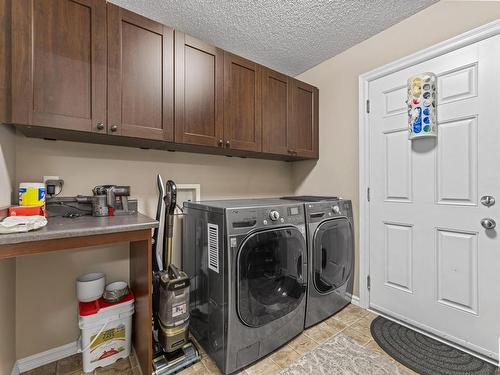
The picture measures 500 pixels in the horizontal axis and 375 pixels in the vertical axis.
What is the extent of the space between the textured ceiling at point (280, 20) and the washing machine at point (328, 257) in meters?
1.44

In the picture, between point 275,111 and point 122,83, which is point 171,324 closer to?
point 122,83

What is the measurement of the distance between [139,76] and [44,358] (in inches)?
75.7

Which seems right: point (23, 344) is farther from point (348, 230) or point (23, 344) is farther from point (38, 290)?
point (348, 230)

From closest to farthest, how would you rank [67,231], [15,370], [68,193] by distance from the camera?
[67,231], [15,370], [68,193]

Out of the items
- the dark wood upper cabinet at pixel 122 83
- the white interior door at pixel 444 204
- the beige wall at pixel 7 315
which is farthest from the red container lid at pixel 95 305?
the white interior door at pixel 444 204

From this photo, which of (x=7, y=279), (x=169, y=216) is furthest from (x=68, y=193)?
(x=169, y=216)

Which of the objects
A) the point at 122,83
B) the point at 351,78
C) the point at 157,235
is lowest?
the point at 157,235

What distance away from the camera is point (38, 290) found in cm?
150

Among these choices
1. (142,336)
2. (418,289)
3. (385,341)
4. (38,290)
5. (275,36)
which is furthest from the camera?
(275,36)

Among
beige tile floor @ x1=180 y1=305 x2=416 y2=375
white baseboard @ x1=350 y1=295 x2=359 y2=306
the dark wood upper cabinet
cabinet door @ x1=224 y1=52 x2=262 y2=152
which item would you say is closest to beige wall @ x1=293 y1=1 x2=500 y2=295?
white baseboard @ x1=350 y1=295 x2=359 y2=306

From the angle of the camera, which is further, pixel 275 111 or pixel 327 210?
pixel 275 111

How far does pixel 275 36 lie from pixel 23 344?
9.43 ft

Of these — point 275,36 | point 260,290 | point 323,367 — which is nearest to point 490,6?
point 275,36

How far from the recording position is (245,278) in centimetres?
139
